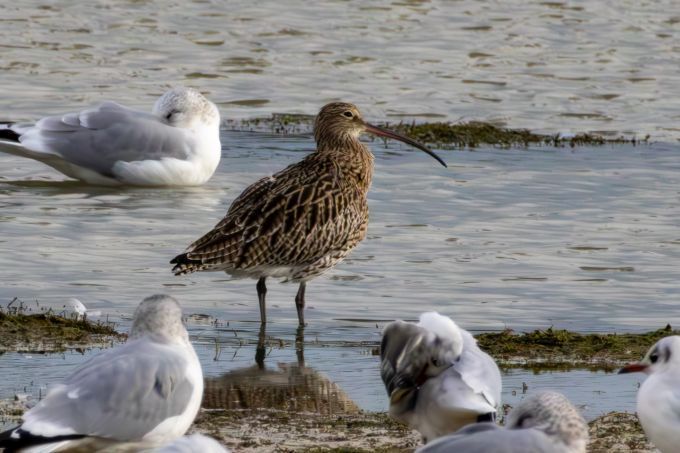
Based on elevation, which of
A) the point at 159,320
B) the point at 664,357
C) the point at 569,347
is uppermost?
the point at 159,320

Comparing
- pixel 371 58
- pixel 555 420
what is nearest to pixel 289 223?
pixel 555 420

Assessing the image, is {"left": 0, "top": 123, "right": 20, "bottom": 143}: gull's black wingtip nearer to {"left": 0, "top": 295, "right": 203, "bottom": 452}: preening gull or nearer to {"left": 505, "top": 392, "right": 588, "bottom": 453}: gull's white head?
{"left": 0, "top": 295, "right": 203, "bottom": 452}: preening gull

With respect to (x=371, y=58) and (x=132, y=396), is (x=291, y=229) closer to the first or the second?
(x=132, y=396)

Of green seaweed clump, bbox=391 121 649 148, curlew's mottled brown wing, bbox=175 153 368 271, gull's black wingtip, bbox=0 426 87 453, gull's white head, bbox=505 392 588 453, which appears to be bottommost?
green seaweed clump, bbox=391 121 649 148

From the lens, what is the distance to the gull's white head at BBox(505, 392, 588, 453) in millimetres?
5449

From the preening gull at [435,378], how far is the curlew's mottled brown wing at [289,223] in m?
3.49

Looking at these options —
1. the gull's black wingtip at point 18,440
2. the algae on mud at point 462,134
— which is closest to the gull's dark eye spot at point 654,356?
the gull's black wingtip at point 18,440

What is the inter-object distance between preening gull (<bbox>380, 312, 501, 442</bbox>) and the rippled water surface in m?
1.51

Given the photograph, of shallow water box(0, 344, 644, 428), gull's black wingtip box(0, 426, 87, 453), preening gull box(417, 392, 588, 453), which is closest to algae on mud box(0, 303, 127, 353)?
shallow water box(0, 344, 644, 428)

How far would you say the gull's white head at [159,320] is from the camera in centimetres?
640

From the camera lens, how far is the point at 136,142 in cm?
1527

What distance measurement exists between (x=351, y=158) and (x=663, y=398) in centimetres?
462

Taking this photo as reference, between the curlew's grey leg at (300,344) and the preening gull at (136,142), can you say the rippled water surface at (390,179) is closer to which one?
the curlew's grey leg at (300,344)

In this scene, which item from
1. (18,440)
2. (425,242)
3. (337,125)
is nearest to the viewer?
(18,440)
